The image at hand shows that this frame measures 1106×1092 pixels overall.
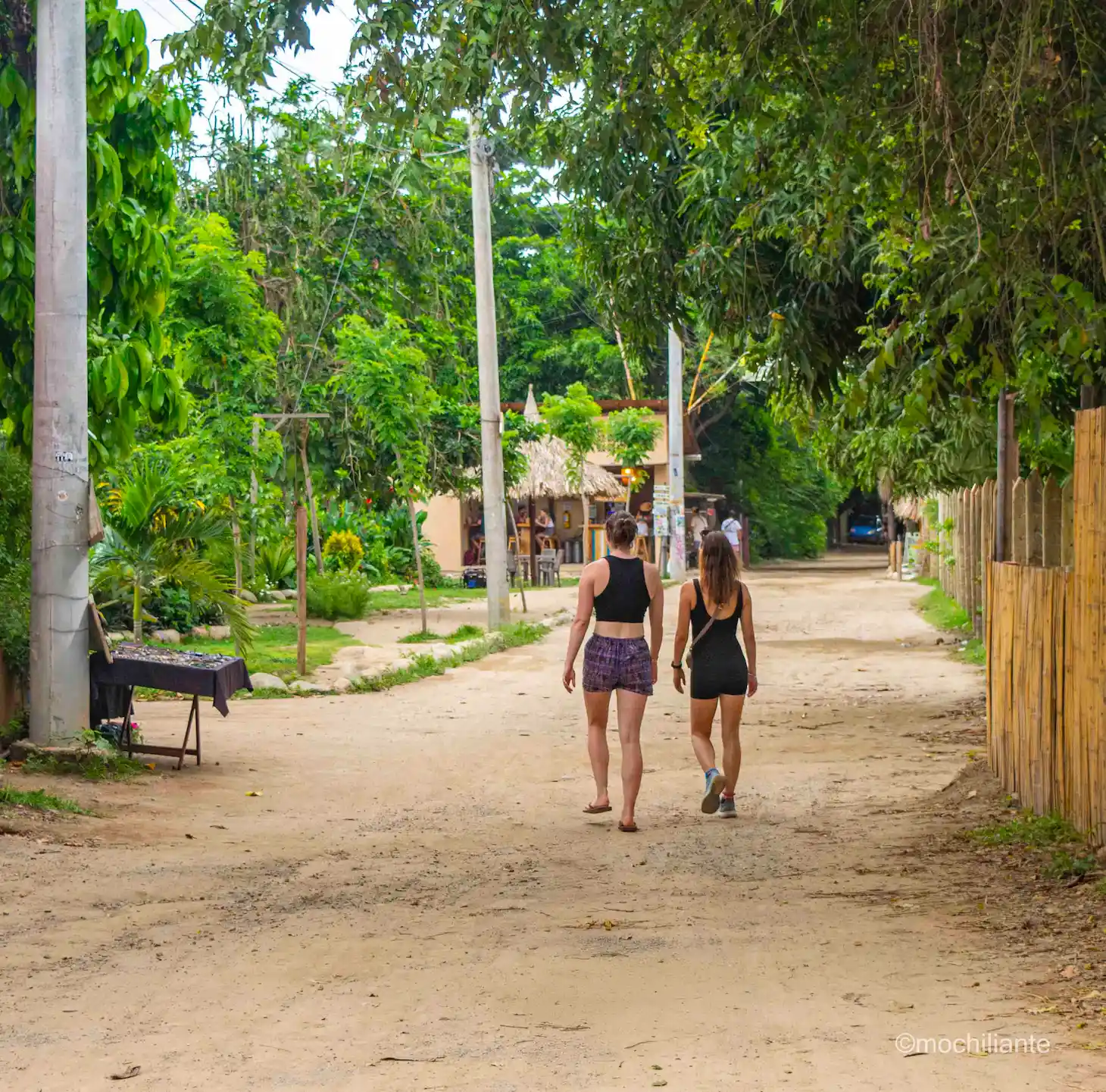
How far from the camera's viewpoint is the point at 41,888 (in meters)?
7.14

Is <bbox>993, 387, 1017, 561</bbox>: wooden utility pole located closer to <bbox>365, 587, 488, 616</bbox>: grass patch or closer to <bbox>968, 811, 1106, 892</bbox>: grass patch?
<bbox>968, 811, 1106, 892</bbox>: grass patch

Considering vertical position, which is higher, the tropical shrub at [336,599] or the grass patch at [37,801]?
the tropical shrub at [336,599]

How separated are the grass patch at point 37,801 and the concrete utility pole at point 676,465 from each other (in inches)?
1138

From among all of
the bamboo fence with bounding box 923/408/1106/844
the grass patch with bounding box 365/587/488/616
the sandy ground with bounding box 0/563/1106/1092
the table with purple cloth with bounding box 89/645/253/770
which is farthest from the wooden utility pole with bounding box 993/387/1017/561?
the grass patch with bounding box 365/587/488/616

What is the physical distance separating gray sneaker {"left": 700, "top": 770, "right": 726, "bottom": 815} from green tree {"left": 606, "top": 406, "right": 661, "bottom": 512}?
95.1ft

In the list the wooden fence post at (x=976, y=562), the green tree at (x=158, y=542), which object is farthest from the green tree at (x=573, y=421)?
the green tree at (x=158, y=542)

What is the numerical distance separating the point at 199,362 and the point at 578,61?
41.8 feet

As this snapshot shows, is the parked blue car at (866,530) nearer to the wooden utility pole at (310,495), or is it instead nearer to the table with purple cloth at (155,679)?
the wooden utility pole at (310,495)

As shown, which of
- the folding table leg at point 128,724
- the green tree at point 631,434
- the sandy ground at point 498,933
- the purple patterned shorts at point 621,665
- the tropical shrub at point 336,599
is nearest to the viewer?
the sandy ground at point 498,933

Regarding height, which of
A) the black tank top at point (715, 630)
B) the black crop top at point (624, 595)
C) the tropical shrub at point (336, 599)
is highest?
the black crop top at point (624, 595)

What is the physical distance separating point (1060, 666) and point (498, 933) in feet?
11.5

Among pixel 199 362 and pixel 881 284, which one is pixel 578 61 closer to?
pixel 881 284

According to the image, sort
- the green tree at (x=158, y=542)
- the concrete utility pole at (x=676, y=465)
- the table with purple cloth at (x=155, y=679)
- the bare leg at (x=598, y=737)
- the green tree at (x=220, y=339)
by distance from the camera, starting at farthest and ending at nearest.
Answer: the concrete utility pole at (x=676, y=465) → the green tree at (x=220, y=339) → the green tree at (x=158, y=542) → the table with purple cloth at (x=155, y=679) → the bare leg at (x=598, y=737)

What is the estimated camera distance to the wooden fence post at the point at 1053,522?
41.9ft
